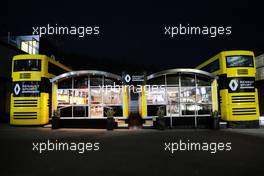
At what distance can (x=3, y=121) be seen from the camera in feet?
69.5

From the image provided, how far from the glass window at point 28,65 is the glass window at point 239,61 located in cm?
1361

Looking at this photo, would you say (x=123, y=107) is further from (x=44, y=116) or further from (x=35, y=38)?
(x=35, y=38)

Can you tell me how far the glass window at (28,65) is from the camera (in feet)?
55.8

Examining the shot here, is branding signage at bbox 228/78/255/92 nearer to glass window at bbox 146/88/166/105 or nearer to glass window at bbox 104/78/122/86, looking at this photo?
glass window at bbox 146/88/166/105

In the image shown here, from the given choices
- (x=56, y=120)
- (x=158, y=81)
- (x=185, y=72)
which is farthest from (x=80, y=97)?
(x=185, y=72)

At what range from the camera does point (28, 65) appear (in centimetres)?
1708

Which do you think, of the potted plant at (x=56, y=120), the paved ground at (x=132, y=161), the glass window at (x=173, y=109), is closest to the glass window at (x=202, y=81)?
the glass window at (x=173, y=109)

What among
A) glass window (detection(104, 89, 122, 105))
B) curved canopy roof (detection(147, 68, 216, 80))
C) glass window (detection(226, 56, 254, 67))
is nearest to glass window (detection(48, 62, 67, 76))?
glass window (detection(104, 89, 122, 105))

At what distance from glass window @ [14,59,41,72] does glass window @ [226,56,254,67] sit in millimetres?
13607

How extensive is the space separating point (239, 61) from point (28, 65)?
15062mm

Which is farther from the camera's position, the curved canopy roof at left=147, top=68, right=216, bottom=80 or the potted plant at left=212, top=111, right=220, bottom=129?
the curved canopy roof at left=147, top=68, right=216, bottom=80

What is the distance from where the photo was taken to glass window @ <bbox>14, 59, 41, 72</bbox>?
1702 centimetres

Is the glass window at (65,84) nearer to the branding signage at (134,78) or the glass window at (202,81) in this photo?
the branding signage at (134,78)

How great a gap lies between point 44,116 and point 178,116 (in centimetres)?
970
